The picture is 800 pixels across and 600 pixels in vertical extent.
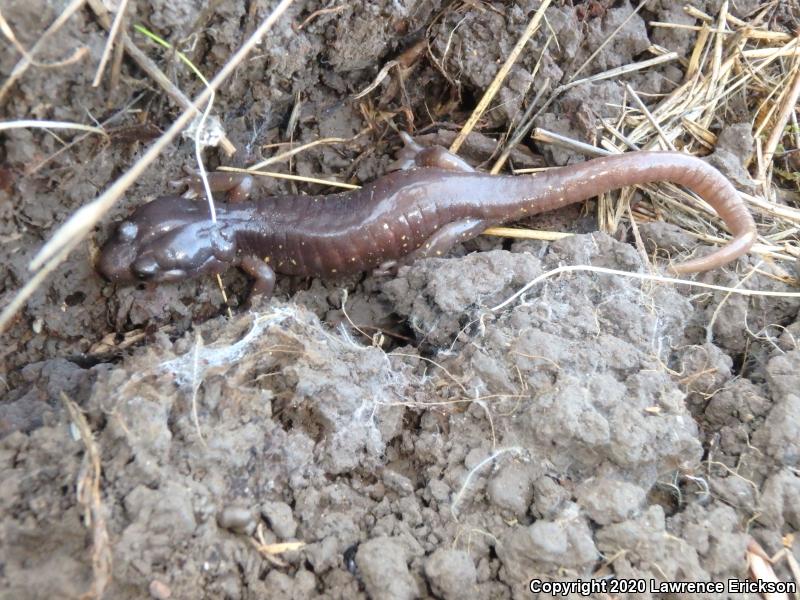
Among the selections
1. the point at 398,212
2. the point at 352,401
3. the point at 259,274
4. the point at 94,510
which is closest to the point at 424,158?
the point at 398,212

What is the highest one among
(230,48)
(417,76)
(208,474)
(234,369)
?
(230,48)

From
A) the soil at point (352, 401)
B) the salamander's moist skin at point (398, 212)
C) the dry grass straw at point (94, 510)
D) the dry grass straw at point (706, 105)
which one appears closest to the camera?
the dry grass straw at point (94, 510)

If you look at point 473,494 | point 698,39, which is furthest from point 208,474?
point 698,39

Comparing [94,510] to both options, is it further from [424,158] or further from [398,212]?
[424,158]

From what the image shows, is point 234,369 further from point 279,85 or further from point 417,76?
point 417,76

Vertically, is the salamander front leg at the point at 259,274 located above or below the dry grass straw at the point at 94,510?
below

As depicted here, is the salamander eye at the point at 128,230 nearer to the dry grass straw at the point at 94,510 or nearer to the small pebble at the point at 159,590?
the dry grass straw at the point at 94,510

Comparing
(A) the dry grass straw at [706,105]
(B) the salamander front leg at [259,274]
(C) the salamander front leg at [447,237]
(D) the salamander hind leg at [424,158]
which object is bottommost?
(B) the salamander front leg at [259,274]

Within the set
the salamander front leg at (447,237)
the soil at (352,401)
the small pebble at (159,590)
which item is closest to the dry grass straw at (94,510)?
the soil at (352,401)
